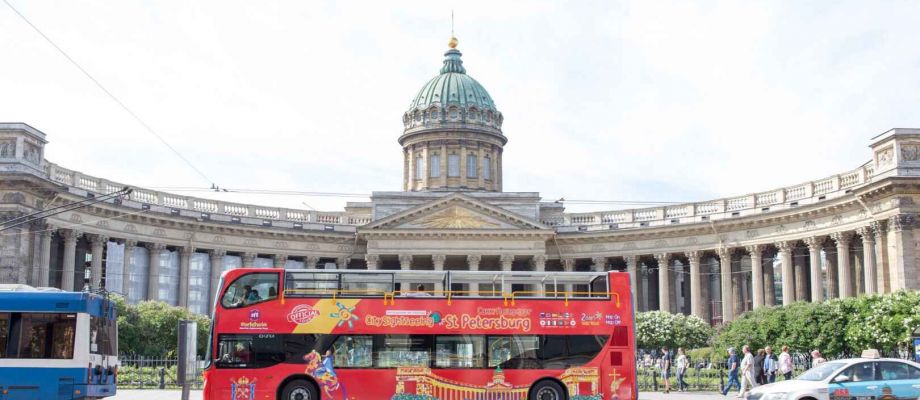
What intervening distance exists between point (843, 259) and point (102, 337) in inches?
1822

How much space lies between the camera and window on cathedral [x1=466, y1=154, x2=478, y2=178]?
90125 mm

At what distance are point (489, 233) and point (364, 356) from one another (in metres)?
46.6

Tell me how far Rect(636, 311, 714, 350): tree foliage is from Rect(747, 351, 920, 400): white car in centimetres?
3521

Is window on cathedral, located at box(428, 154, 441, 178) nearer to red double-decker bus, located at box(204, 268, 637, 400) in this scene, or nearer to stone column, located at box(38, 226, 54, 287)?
stone column, located at box(38, 226, 54, 287)

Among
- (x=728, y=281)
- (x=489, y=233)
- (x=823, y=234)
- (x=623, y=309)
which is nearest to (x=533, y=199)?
(x=489, y=233)

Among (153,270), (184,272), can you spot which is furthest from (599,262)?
(153,270)

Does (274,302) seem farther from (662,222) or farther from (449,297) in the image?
(662,222)

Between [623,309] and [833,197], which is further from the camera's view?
[833,197]

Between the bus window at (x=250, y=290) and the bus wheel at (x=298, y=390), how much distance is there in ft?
8.33

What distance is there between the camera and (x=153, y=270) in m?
67.1

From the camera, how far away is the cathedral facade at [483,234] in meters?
54.7

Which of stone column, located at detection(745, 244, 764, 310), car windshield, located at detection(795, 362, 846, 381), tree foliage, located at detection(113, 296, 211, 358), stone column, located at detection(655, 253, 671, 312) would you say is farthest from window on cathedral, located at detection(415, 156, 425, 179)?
car windshield, located at detection(795, 362, 846, 381)

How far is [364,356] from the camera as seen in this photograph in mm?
28359

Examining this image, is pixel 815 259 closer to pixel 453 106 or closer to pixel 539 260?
pixel 539 260
